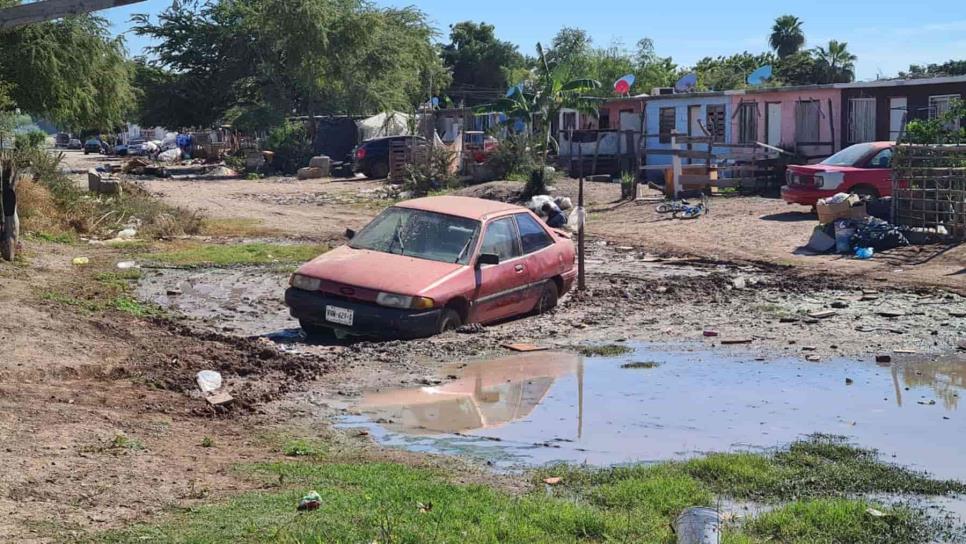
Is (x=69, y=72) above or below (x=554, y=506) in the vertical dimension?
above

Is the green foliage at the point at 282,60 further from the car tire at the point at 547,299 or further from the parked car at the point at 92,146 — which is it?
the car tire at the point at 547,299

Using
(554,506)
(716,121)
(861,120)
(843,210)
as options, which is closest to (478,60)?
(716,121)

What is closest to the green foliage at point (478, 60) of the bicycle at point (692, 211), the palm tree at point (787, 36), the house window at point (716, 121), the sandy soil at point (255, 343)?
the palm tree at point (787, 36)

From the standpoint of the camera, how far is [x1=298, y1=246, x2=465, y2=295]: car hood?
11.4m

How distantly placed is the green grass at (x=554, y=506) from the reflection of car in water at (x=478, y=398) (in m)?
1.57

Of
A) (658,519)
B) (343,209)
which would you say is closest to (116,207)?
(343,209)

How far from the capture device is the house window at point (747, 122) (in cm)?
3650

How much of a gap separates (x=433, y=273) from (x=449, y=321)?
541mm

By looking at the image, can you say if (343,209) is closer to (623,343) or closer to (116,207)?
(116,207)

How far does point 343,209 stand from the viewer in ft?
103

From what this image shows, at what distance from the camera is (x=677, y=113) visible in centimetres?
4028

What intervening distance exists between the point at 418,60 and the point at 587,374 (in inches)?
2034

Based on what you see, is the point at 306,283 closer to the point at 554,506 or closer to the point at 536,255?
the point at 536,255

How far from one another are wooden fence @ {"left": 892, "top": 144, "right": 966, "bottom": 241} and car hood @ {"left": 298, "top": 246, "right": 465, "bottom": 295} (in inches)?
407
